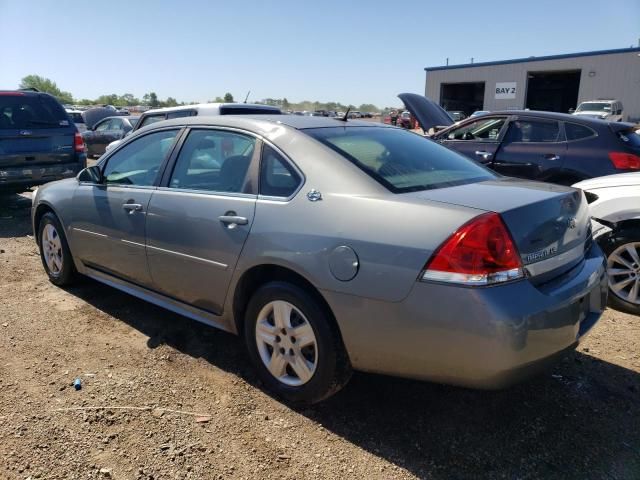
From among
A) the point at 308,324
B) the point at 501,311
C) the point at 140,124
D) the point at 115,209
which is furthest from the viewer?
the point at 140,124

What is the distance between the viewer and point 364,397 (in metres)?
3.09

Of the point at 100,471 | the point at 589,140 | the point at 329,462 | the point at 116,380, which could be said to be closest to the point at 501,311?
the point at 329,462

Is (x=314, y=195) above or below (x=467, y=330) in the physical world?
above

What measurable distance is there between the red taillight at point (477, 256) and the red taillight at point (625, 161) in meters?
4.36

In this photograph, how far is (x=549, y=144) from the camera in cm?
643

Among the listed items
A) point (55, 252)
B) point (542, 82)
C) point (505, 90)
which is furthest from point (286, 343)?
point (542, 82)

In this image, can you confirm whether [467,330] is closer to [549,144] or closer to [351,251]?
[351,251]

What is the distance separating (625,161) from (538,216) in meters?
4.10

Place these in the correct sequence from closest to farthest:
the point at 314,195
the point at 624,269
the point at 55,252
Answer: the point at 314,195
the point at 624,269
the point at 55,252

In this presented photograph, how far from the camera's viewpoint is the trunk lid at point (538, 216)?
7.94 feet

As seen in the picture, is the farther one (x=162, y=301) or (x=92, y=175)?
(x=92, y=175)

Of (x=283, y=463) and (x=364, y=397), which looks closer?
(x=283, y=463)

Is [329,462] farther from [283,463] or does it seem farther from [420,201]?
[420,201]

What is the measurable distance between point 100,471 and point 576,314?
2401 mm
